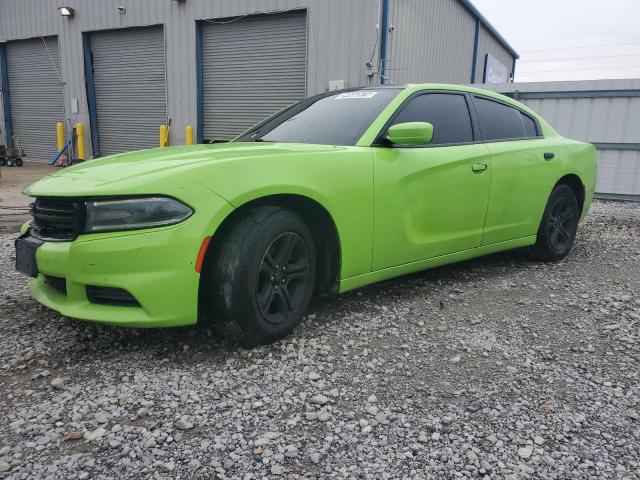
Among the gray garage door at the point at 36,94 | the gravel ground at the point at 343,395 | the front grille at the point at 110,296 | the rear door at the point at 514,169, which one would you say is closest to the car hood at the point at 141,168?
the front grille at the point at 110,296

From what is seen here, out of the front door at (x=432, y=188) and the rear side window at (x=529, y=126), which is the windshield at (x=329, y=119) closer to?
the front door at (x=432, y=188)

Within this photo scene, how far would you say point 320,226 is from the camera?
9.52 ft

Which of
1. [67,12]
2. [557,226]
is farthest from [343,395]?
[67,12]

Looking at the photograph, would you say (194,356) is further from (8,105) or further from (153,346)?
(8,105)

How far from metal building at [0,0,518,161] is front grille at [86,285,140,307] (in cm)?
857

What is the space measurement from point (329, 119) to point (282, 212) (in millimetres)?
1040

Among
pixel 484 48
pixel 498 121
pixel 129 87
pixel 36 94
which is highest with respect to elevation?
pixel 484 48

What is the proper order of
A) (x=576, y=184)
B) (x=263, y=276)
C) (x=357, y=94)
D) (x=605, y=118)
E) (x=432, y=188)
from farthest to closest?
(x=605, y=118) → (x=576, y=184) → (x=357, y=94) → (x=432, y=188) → (x=263, y=276)

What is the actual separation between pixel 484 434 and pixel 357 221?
1.35 metres

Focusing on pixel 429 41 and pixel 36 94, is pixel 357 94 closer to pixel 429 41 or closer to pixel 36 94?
pixel 429 41

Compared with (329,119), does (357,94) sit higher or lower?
higher

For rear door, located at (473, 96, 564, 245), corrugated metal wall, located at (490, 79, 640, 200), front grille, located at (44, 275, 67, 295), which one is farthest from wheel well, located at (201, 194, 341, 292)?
corrugated metal wall, located at (490, 79, 640, 200)

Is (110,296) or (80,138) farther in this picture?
(80,138)

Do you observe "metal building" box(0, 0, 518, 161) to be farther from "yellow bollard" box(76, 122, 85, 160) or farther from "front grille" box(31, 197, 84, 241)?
"front grille" box(31, 197, 84, 241)
